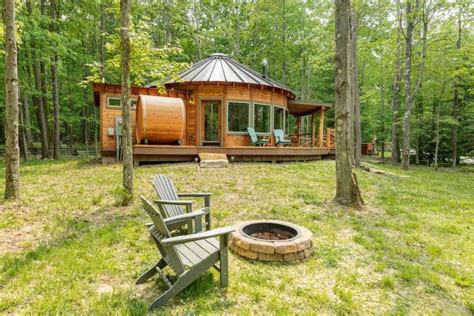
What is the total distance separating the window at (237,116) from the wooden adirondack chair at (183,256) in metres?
9.39

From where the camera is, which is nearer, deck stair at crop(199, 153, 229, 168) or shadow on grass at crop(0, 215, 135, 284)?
shadow on grass at crop(0, 215, 135, 284)

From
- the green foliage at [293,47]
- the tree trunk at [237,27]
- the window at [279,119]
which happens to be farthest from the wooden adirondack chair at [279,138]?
the tree trunk at [237,27]

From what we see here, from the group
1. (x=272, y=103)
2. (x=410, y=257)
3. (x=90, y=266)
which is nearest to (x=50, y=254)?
(x=90, y=266)

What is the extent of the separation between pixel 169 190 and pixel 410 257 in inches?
126

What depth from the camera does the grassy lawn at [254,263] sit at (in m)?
2.49

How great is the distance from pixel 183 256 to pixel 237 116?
9.77 m

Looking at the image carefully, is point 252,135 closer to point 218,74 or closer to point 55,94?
point 218,74

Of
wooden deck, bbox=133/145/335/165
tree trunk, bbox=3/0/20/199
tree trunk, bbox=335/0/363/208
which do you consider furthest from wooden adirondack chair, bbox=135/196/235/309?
wooden deck, bbox=133/145/335/165

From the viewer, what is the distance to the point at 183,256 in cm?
258

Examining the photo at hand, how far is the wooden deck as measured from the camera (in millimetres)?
9414

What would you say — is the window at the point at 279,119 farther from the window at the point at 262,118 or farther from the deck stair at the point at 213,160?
the deck stair at the point at 213,160

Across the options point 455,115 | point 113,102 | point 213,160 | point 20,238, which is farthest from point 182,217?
point 455,115

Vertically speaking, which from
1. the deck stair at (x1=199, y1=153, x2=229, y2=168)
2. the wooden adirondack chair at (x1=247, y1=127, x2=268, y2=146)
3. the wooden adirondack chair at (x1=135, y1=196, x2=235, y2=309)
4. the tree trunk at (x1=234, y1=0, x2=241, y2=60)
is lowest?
the wooden adirondack chair at (x1=135, y1=196, x2=235, y2=309)

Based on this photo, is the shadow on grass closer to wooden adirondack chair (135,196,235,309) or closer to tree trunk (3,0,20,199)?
wooden adirondack chair (135,196,235,309)
